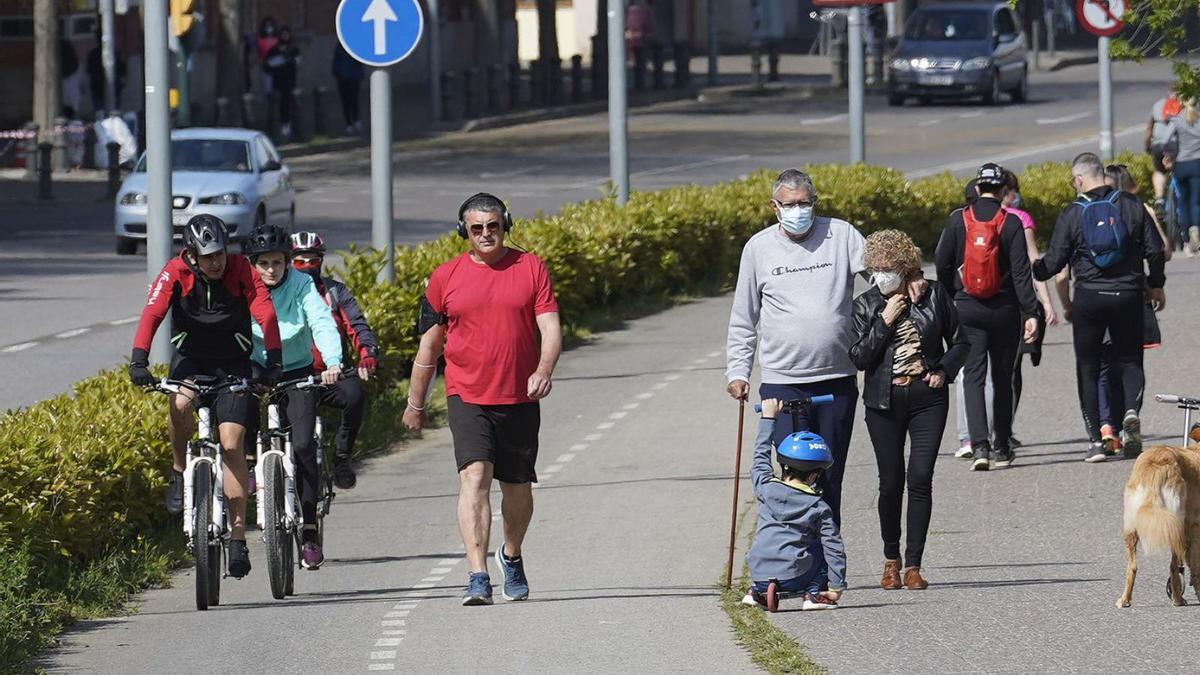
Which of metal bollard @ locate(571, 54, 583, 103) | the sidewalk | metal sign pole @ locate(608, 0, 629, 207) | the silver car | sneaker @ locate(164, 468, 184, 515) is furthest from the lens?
metal bollard @ locate(571, 54, 583, 103)

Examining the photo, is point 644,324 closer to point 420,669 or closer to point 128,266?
point 128,266

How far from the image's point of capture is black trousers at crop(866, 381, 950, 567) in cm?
973

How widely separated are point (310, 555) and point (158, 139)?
2.95 m

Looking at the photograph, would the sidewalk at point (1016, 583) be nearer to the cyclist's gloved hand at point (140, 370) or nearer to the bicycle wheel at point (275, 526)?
the bicycle wheel at point (275, 526)

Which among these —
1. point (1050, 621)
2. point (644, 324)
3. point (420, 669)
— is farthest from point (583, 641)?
point (644, 324)

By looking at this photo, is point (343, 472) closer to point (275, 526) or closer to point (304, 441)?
point (304, 441)

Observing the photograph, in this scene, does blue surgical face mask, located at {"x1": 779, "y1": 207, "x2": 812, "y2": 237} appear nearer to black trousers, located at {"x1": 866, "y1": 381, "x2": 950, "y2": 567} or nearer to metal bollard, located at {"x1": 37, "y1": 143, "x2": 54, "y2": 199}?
black trousers, located at {"x1": 866, "y1": 381, "x2": 950, "y2": 567}

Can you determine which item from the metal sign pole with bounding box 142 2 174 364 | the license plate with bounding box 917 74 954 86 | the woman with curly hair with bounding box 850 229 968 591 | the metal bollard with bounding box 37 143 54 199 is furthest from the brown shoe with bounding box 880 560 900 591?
the license plate with bounding box 917 74 954 86

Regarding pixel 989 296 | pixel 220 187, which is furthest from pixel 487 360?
pixel 220 187

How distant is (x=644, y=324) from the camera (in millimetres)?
19812

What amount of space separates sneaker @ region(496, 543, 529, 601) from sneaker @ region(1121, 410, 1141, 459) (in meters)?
4.69

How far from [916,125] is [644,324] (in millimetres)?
25391

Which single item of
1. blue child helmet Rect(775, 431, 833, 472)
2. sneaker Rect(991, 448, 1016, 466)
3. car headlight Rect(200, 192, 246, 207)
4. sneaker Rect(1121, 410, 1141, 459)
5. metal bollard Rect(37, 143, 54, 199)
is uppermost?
metal bollard Rect(37, 143, 54, 199)

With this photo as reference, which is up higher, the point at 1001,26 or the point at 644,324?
the point at 1001,26
